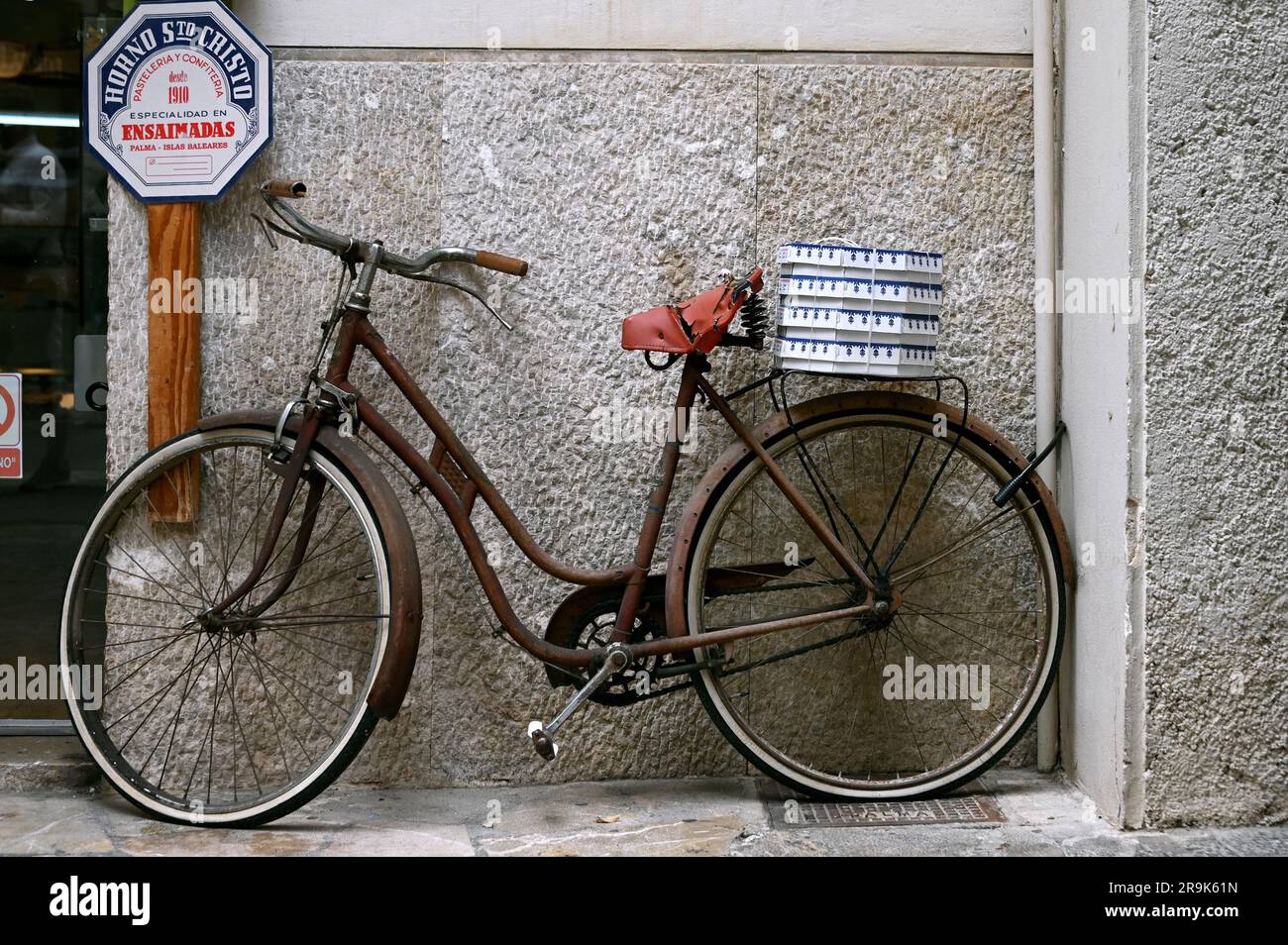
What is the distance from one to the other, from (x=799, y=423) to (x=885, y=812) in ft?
3.57

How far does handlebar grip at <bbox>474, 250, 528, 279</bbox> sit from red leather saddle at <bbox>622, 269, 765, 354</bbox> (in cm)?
34

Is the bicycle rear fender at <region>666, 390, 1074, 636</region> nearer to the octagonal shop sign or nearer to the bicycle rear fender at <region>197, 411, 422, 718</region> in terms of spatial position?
the bicycle rear fender at <region>197, 411, 422, 718</region>

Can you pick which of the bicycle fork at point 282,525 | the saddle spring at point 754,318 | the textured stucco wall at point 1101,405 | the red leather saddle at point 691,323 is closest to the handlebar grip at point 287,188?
the bicycle fork at point 282,525

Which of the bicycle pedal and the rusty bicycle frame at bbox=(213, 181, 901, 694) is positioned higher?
the rusty bicycle frame at bbox=(213, 181, 901, 694)

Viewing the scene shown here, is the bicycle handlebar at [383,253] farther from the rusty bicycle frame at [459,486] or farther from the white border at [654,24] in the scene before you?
the white border at [654,24]

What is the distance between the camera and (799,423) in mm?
3393

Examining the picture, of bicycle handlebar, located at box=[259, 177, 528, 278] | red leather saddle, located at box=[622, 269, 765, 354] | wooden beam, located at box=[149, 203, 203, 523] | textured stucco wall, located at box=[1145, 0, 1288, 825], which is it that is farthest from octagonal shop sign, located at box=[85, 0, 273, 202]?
textured stucco wall, located at box=[1145, 0, 1288, 825]

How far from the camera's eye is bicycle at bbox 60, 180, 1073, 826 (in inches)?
130

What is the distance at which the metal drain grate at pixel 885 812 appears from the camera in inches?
132

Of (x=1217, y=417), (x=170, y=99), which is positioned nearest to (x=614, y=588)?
(x=1217, y=417)

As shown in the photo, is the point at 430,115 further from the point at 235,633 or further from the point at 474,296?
the point at 235,633

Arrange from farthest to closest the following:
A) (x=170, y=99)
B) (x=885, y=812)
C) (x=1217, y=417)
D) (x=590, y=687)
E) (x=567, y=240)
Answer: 1. (x=567, y=240)
2. (x=170, y=99)
3. (x=885, y=812)
4. (x=590, y=687)
5. (x=1217, y=417)

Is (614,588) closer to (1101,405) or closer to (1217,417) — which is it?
(1101,405)

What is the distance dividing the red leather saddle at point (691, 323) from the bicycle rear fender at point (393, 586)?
2.47 ft
